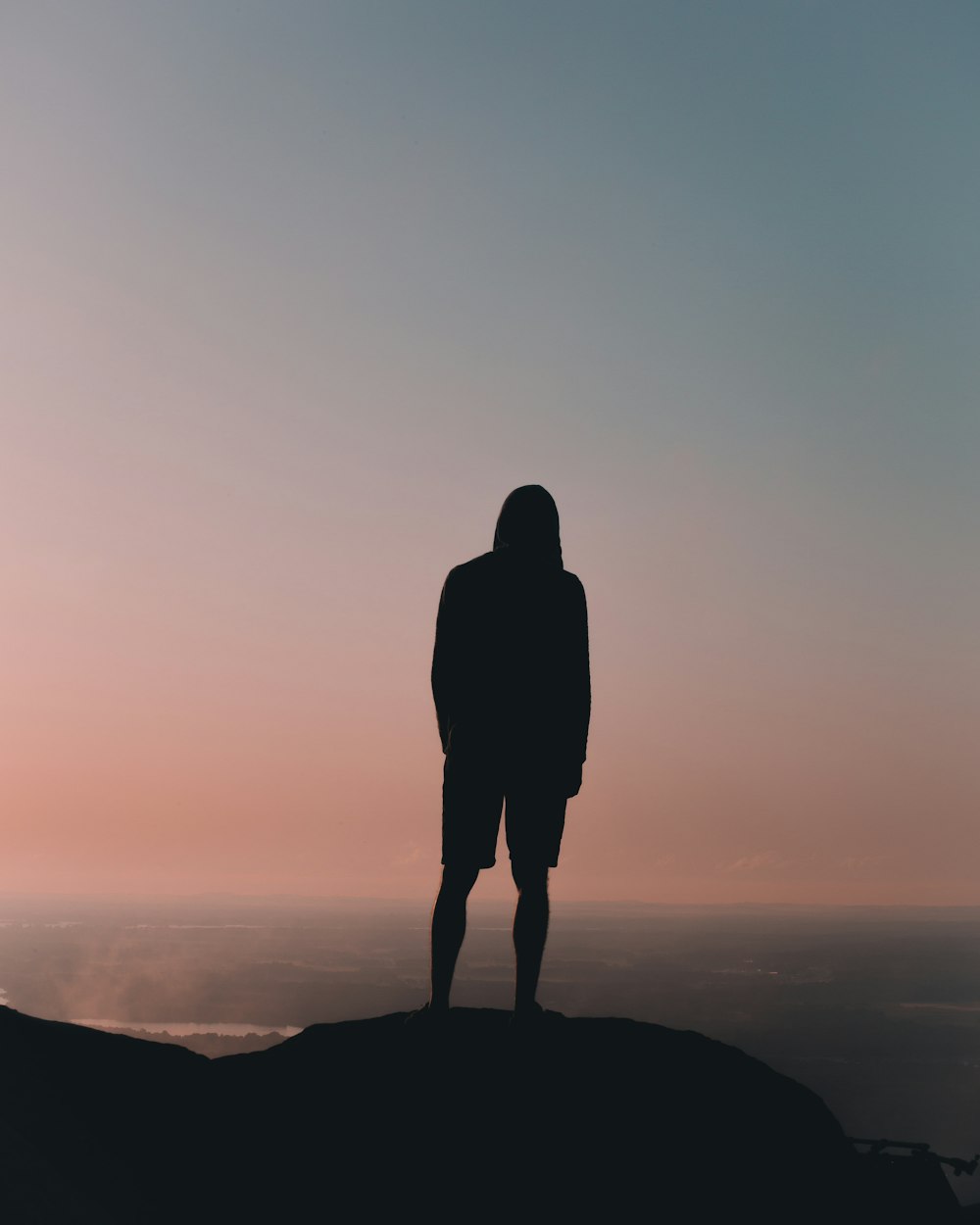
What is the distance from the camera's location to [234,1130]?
686 centimetres

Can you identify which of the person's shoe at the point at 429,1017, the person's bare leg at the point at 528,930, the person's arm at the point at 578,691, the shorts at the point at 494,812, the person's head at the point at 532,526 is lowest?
the person's shoe at the point at 429,1017

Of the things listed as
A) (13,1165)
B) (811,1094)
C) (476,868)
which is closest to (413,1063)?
(476,868)

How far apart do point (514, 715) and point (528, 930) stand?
1.55 metres

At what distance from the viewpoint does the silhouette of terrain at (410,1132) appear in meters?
6.23

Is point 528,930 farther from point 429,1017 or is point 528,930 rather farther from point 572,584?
point 572,584

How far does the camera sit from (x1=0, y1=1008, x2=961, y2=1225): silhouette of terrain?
6230 millimetres

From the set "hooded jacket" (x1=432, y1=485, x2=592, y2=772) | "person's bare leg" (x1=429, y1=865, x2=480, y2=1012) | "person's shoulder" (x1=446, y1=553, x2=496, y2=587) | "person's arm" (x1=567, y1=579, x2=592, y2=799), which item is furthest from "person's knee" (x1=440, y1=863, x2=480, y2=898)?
"person's shoulder" (x1=446, y1=553, x2=496, y2=587)

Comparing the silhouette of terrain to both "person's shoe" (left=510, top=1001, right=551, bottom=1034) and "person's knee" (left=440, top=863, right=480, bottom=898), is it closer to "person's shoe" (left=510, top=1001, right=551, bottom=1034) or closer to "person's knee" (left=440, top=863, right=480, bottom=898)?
"person's shoe" (left=510, top=1001, right=551, bottom=1034)

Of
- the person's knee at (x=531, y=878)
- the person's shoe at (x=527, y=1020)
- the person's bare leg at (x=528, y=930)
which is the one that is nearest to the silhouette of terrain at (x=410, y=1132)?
the person's shoe at (x=527, y=1020)

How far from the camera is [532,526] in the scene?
308 inches

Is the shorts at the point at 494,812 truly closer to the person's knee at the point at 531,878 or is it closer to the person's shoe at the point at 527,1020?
the person's knee at the point at 531,878

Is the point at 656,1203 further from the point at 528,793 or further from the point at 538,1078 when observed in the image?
the point at 528,793

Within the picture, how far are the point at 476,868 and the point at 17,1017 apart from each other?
3.42 metres

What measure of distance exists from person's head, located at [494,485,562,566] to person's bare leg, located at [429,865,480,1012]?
2.40m
